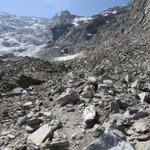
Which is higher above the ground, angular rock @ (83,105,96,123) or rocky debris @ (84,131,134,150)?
angular rock @ (83,105,96,123)

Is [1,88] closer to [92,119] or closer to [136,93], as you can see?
[136,93]

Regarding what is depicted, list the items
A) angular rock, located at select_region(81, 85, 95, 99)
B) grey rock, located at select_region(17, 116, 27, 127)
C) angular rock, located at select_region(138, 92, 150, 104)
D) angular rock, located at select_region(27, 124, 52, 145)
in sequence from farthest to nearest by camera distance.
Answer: angular rock, located at select_region(81, 85, 95, 99)
angular rock, located at select_region(138, 92, 150, 104)
grey rock, located at select_region(17, 116, 27, 127)
angular rock, located at select_region(27, 124, 52, 145)

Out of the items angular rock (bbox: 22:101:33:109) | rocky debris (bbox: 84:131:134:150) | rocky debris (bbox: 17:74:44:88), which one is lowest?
rocky debris (bbox: 84:131:134:150)

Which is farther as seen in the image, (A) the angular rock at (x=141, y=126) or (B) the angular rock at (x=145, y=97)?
(B) the angular rock at (x=145, y=97)

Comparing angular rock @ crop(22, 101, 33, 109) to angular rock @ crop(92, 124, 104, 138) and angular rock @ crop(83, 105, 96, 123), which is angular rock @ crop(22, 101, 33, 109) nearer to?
angular rock @ crop(83, 105, 96, 123)

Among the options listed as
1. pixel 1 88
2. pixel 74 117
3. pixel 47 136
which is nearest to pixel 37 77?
pixel 1 88

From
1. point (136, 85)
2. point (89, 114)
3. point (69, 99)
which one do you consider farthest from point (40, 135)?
point (136, 85)

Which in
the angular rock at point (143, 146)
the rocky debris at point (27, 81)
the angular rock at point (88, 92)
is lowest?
the angular rock at point (143, 146)

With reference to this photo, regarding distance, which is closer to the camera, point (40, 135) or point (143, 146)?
point (143, 146)

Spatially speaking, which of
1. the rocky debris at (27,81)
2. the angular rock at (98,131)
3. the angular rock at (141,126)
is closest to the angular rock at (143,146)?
the angular rock at (141,126)

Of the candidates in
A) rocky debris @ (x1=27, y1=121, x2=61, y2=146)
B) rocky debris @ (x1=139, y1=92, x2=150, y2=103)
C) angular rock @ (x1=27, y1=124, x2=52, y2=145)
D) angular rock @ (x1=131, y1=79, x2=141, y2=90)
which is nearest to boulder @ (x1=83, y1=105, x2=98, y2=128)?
rocky debris @ (x1=27, y1=121, x2=61, y2=146)

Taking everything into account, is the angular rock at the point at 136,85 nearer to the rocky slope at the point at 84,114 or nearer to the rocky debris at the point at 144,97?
the rocky slope at the point at 84,114

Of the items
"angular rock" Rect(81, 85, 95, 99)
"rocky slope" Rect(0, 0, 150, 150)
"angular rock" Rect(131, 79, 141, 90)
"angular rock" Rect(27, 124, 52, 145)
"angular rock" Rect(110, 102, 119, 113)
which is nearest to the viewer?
"rocky slope" Rect(0, 0, 150, 150)

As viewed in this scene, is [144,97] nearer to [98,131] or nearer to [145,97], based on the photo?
[145,97]
